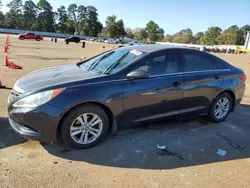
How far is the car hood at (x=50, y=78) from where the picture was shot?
3.33 meters

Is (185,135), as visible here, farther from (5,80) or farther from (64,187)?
(5,80)

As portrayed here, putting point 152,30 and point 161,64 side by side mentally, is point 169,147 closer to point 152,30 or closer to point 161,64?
point 161,64

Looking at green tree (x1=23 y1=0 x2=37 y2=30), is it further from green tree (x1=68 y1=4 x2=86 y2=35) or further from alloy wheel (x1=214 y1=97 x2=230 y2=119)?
alloy wheel (x1=214 y1=97 x2=230 y2=119)

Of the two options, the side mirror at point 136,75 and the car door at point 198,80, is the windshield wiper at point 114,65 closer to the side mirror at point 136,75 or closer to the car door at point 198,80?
the side mirror at point 136,75

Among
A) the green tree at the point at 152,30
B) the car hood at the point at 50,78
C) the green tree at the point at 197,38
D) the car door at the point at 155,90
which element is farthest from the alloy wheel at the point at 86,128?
the green tree at the point at 197,38

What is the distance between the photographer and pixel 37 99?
10.2 ft

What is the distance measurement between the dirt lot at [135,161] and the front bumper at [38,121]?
345 mm

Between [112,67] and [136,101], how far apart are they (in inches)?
27.8

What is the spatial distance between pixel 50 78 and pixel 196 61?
281cm

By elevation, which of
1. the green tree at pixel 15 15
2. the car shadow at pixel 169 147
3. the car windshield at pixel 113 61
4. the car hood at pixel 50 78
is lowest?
the car shadow at pixel 169 147

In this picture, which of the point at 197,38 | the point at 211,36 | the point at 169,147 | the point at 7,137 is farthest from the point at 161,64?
the point at 197,38

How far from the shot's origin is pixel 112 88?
3459 mm

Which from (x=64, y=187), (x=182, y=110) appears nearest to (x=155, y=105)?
(x=182, y=110)

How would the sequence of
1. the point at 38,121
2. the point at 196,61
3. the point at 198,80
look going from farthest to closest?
the point at 196,61 → the point at 198,80 → the point at 38,121
